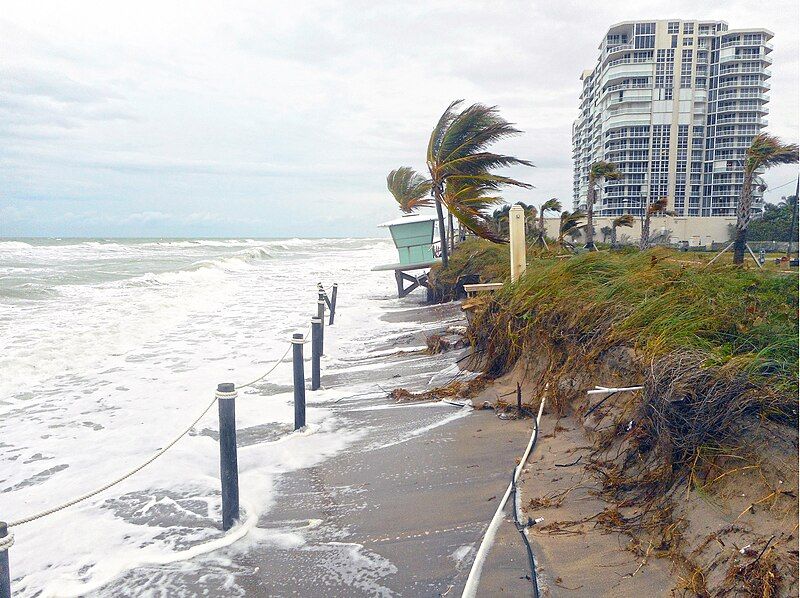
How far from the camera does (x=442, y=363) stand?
775 cm

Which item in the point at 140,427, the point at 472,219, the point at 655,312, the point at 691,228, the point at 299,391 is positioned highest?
the point at 691,228

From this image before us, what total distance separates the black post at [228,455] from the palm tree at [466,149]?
527 inches

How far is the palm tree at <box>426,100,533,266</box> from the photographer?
16.9 metres

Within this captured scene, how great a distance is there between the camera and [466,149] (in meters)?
17.2

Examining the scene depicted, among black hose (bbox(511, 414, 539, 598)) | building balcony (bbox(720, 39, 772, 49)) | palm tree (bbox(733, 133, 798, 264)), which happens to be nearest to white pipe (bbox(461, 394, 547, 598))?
black hose (bbox(511, 414, 539, 598))

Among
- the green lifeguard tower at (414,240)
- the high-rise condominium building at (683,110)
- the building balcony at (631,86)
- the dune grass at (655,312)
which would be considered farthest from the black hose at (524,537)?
the building balcony at (631,86)

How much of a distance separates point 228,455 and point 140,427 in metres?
2.84

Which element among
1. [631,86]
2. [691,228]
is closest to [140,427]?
[691,228]

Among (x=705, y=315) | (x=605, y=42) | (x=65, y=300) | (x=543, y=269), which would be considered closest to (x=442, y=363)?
(x=543, y=269)

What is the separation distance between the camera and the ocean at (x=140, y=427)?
366 centimetres

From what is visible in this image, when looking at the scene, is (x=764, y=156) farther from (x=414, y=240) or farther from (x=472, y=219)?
(x=414, y=240)

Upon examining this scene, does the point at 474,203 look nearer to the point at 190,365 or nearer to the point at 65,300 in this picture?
the point at 190,365

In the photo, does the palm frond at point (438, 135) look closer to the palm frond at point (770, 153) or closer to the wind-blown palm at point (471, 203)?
the wind-blown palm at point (471, 203)

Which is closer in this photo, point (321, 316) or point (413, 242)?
point (321, 316)
